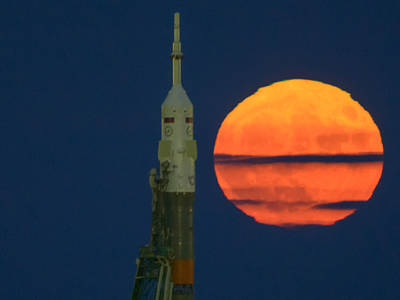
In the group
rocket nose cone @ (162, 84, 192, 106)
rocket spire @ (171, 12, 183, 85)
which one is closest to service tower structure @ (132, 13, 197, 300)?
rocket nose cone @ (162, 84, 192, 106)

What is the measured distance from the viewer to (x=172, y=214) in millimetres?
64688

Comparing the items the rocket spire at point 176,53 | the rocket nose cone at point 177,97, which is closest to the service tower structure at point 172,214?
the rocket nose cone at point 177,97

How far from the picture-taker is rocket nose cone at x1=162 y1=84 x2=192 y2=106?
214 feet

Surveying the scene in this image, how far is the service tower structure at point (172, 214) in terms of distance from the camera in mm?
63875

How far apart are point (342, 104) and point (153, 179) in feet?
48.0

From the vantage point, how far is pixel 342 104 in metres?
60.5

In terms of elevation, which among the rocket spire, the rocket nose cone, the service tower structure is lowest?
the service tower structure

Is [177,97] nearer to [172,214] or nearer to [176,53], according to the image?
[176,53]

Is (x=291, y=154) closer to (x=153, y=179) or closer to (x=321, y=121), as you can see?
(x=321, y=121)

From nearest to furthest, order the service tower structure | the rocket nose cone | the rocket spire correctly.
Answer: the service tower structure → the rocket nose cone → the rocket spire

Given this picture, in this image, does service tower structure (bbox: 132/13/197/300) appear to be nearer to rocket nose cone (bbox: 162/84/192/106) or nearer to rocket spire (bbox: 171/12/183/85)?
rocket nose cone (bbox: 162/84/192/106)

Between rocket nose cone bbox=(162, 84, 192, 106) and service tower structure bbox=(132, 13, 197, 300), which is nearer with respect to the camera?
service tower structure bbox=(132, 13, 197, 300)

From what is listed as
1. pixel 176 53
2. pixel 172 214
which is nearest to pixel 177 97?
pixel 176 53

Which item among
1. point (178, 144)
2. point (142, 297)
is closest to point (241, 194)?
point (178, 144)
